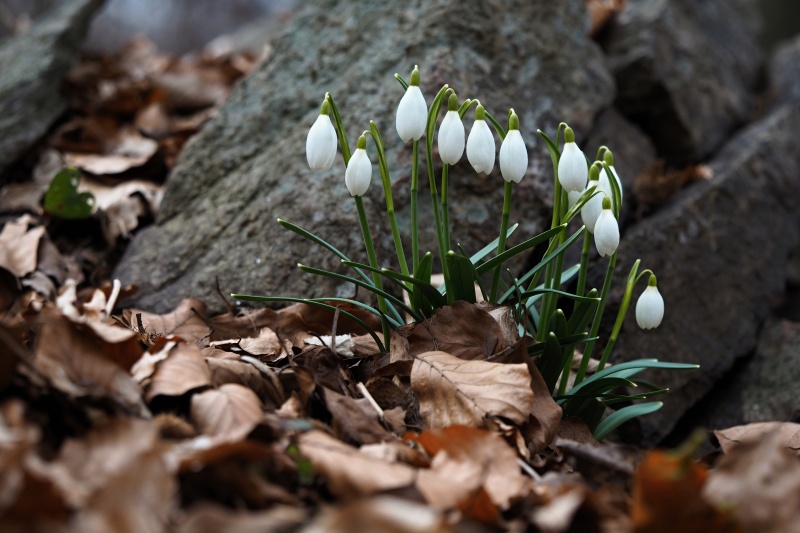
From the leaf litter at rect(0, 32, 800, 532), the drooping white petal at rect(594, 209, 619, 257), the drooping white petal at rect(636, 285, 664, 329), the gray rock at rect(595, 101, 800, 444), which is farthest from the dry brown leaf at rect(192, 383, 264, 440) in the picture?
the gray rock at rect(595, 101, 800, 444)

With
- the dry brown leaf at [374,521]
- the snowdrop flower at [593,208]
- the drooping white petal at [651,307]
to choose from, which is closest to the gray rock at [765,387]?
the drooping white petal at [651,307]

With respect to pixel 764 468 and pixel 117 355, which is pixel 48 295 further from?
pixel 764 468

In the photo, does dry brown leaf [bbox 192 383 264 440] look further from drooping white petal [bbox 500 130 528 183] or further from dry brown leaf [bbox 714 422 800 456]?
dry brown leaf [bbox 714 422 800 456]

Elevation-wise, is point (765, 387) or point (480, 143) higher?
point (480, 143)

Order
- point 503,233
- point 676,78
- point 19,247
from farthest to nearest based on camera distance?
point 676,78 → point 19,247 → point 503,233

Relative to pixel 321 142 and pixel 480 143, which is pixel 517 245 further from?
pixel 321 142

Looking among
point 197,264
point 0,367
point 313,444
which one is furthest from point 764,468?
point 197,264

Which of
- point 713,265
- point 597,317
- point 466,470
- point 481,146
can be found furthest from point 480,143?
point 713,265

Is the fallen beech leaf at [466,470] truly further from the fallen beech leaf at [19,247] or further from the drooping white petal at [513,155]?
the fallen beech leaf at [19,247]
